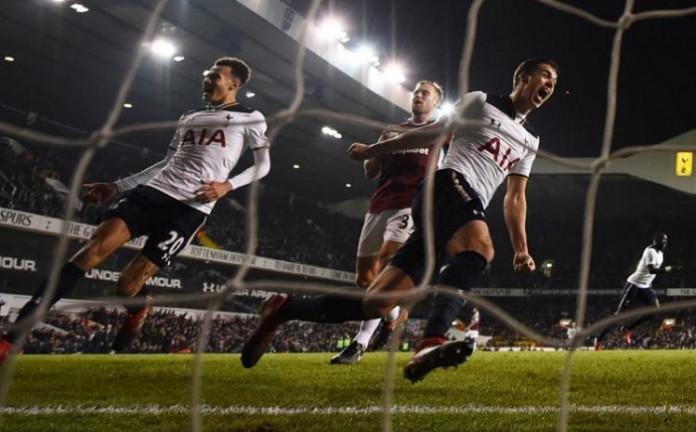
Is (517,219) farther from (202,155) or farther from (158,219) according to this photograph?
(158,219)

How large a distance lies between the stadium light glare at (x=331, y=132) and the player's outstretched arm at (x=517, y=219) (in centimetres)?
1732

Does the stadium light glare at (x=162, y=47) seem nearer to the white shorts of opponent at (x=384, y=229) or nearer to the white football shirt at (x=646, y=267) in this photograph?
the white football shirt at (x=646, y=267)

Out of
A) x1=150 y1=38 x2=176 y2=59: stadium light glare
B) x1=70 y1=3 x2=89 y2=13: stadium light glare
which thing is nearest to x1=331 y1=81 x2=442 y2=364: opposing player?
x1=70 y1=3 x2=89 y2=13: stadium light glare

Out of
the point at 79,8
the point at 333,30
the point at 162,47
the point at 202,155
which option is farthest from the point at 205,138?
the point at 162,47

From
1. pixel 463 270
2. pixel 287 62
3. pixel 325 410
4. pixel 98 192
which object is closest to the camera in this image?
pixel 463 270

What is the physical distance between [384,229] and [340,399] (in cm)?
172

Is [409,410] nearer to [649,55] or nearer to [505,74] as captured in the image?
[505,74]

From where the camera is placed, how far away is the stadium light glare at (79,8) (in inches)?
551

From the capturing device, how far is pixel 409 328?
89.5 ft

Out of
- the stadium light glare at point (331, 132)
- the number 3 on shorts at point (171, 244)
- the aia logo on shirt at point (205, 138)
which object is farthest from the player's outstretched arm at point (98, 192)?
the stadium light glare at point (331, 132)

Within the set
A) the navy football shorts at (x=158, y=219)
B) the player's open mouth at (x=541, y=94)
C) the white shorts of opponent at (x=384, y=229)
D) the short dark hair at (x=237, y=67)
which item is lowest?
the navy football shorts at (x=158, y=219)

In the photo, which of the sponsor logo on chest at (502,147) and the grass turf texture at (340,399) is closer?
the grass turf texture at (340,399)

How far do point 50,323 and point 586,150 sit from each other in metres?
16.5

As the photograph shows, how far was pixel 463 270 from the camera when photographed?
3242 mm
